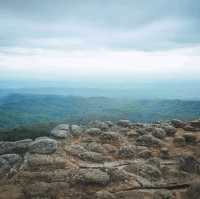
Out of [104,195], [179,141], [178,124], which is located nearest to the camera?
[104,195]

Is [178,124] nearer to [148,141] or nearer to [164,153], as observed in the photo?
[148,141]

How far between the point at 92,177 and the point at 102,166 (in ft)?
8.76

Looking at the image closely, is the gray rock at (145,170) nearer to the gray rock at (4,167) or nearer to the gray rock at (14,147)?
the gray rock at (4,167)

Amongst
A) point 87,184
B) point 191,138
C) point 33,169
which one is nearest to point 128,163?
point 87,184

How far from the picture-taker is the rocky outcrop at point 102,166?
51.5 feet

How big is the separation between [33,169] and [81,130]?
389 inches

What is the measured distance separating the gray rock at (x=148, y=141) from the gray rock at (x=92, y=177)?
7.31m

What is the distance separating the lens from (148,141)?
78.7 ft

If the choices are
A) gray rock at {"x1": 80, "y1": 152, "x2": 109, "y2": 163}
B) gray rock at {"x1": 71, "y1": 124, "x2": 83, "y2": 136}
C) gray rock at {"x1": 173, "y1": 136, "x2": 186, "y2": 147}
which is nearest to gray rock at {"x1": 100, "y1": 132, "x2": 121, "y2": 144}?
gray rock at {"x1": 71, "y1": 124, "x2": 83, "y2": 136}

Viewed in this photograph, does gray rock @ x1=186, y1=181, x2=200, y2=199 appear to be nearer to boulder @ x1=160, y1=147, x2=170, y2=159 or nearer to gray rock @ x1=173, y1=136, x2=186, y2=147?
boulder @ x1=160, y1=147, x2=170, y2=159

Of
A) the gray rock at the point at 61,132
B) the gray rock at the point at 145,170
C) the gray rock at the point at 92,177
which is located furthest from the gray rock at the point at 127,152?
the gray rock at the point at 61,132

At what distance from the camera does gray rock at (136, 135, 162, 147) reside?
23.7 meters

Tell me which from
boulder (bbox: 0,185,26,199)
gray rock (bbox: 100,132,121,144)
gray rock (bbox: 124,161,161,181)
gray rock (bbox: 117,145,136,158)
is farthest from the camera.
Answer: gray rock (bbox: 100,132,121,144)

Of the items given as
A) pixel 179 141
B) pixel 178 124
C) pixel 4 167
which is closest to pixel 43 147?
pixel 4 167
